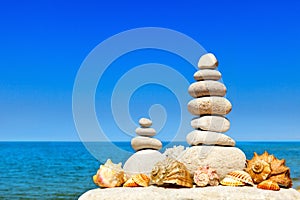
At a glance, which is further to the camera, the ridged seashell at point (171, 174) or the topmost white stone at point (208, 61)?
the topmost white stone at point (208, 61)

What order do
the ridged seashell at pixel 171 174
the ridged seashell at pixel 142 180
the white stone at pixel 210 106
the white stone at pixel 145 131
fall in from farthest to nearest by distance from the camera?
the white stone at pixel 145 131, the white stone at pixel 210 106, the ridged seashell at pixel 142 180, the ridged seashell at pixel 171 174

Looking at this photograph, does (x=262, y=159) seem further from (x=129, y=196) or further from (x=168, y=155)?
(x=129, y=196)

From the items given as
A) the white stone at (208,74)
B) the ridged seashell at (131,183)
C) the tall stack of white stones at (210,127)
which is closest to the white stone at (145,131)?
the tall stack of white stones at (210,127)

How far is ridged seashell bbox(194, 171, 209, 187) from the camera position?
10.8 metres

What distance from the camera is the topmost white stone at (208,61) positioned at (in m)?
12.0

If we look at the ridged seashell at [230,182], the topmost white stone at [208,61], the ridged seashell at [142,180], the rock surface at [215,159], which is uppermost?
the topmost white stone at [208,61]

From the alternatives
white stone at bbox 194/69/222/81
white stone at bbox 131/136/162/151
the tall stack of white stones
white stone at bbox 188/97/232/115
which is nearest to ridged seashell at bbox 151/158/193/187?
the tall stack of white stones

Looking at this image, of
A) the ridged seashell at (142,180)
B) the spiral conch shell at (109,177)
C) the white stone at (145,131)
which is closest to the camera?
the ridged seashell at (142,180)

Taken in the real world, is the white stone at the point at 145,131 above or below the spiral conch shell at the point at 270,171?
above

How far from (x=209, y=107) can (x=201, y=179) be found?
1939mm

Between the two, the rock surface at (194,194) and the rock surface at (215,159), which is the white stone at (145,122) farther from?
the rock surface at (194,194)

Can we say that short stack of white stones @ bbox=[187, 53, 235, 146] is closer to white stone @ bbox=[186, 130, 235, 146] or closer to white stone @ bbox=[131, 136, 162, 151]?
white stone @ bbox=[186, 130, 235, 146]

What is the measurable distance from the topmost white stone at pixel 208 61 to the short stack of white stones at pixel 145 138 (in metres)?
2.27

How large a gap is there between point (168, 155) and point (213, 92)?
77.0 inches
